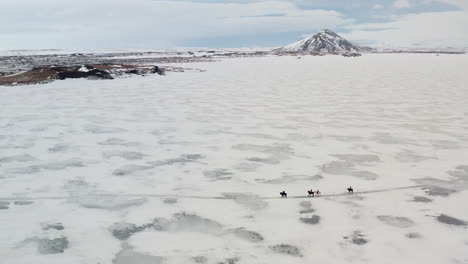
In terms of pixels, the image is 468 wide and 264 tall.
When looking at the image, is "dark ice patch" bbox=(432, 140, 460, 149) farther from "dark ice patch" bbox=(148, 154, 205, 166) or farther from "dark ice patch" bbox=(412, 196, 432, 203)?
"dark ice patch" bbox=(148, 154, 205, 166)

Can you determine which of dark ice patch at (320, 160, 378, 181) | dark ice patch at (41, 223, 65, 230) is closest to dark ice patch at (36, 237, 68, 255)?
dark ice patch at (41, 223, 65, 230)

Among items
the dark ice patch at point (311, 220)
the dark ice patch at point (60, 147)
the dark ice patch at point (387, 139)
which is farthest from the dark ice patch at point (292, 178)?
the dark ice patch at point (60, 147)

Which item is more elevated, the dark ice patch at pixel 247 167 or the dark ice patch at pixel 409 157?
the dark ice patch at pixel 409 157

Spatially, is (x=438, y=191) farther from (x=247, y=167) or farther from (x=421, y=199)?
(x=247, y=167)

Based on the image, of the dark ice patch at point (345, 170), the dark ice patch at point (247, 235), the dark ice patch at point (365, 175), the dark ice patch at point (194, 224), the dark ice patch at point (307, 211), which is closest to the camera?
the dark ice patch at point (247, 235)

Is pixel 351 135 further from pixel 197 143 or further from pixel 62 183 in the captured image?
pixel 62 183

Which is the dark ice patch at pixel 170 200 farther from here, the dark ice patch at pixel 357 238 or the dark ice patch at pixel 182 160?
the dark ice patch at pixel 357 238

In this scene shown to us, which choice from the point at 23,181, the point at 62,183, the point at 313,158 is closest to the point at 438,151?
the point at 313,158
